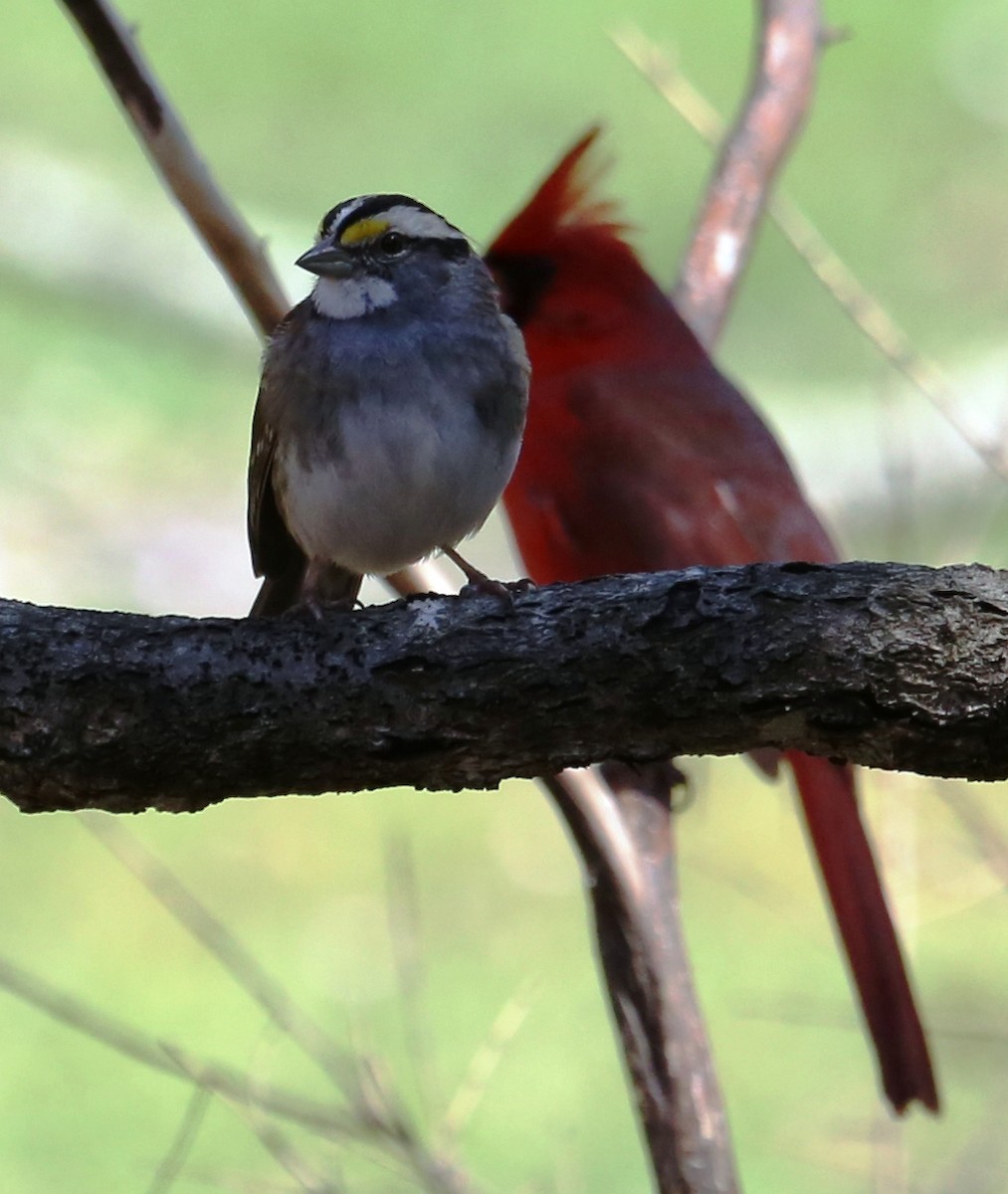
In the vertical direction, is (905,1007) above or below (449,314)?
below

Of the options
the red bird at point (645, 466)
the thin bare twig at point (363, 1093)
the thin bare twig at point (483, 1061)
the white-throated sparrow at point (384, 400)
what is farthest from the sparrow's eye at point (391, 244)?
the thin bare twig at point (483, 1061)

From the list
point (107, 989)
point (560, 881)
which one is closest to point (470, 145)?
point (560, 881)

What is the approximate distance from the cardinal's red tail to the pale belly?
0.87 m

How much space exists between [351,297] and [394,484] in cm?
38

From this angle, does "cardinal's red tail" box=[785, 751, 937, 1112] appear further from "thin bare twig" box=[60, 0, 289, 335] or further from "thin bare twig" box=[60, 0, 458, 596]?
"thin bare twig" box=[60, 0, 289, 335]

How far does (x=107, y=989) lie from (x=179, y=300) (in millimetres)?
2963

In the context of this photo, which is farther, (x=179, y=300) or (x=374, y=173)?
(x=374, y=173)

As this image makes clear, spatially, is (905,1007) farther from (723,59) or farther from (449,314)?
(723,59)

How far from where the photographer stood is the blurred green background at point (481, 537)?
562 centimetres

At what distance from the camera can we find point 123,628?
242 cm

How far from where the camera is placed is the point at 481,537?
7586 millimetres

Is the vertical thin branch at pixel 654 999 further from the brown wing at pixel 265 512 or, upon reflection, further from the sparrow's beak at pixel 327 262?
the sparrow's beak at pixel 327 262

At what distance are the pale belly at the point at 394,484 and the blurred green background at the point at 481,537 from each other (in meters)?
1.07

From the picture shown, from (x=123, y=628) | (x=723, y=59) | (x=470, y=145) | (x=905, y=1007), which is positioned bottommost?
(x=123, y=628)
